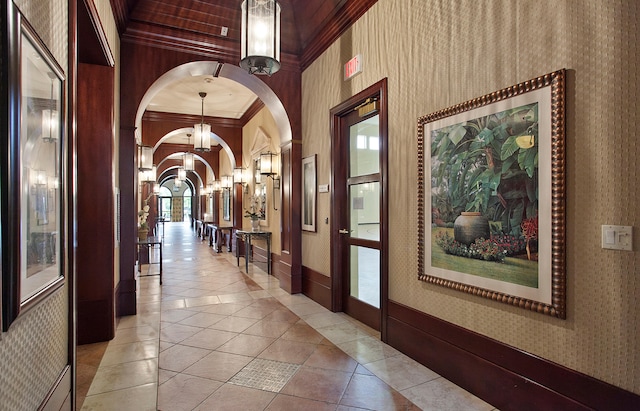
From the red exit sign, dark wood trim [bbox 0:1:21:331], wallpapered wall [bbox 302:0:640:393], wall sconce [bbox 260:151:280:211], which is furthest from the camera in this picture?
wall sconce [bbox 260:151:280:211]

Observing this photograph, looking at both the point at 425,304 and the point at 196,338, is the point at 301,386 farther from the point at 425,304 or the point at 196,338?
the point at 196,338

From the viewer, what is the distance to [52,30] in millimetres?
1753

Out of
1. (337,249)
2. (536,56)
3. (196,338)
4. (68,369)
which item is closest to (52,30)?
(68,369)

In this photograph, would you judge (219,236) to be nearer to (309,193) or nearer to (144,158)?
(144,158)

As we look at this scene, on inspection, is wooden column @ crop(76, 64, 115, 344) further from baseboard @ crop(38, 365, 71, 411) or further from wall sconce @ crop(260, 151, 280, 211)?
wall sconce @ crop(260, 151, 280, 211)

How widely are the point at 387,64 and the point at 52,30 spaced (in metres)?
2.73

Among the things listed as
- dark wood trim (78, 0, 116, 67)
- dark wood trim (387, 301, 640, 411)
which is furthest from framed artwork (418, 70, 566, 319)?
dark wood trim (78, 0, 116, 67)

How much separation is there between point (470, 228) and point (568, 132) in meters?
0.88

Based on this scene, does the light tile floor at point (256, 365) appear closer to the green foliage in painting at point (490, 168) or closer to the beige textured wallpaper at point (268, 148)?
A: the green foliage in painting at point (490, 168)

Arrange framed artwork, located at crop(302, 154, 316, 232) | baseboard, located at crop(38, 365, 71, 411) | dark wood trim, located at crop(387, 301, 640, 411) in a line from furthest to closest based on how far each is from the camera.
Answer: framed artwork, located at crop(302, 154, 316, 232) → dark wood trim, located at crop(387, 301, 640, 411) → baseboard, located at crop(38, 365, 71, 411)

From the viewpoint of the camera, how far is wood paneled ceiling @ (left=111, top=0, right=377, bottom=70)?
171 inches

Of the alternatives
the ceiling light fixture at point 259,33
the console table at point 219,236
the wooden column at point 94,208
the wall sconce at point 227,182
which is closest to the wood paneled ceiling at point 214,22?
the wooden column at point 94,208

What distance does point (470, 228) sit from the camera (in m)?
2.66

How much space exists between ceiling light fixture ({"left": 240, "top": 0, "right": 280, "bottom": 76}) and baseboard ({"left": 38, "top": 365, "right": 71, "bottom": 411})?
8.21 ft
